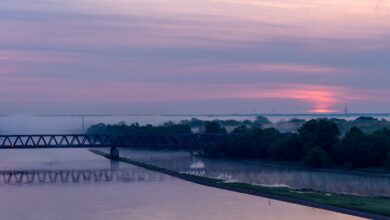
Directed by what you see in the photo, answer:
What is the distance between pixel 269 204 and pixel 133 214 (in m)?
6.87

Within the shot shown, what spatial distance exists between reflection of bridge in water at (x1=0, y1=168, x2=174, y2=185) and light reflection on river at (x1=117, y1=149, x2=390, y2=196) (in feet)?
11.6

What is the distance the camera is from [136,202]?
39.5 metres

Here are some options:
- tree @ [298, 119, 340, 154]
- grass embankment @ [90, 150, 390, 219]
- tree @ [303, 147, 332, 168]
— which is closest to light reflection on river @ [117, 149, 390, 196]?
tree @ [303, 147, 332, 168]

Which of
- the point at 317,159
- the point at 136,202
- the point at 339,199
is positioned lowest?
the point at 136,202

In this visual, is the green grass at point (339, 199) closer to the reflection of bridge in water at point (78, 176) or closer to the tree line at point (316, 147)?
the reflection of bridge in water at point (78, 176)

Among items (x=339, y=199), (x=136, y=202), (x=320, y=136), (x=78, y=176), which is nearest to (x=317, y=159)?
(x=320, y=136)

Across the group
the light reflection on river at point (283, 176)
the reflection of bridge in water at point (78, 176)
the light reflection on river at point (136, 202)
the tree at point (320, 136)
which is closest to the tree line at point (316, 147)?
the tree at point (320, 136)

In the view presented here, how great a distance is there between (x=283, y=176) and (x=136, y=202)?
17.5 m

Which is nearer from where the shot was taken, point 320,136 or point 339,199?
point 339,199

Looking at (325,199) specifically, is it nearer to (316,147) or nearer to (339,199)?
(339,199)

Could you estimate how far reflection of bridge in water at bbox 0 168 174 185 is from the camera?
175 feet

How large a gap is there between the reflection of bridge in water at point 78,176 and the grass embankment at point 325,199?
6330 millimetres

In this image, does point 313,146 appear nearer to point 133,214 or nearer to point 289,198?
point 289,198

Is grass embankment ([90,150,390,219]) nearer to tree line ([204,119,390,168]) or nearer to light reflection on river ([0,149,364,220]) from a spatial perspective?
light reflection on river ([0,149,364,220])
